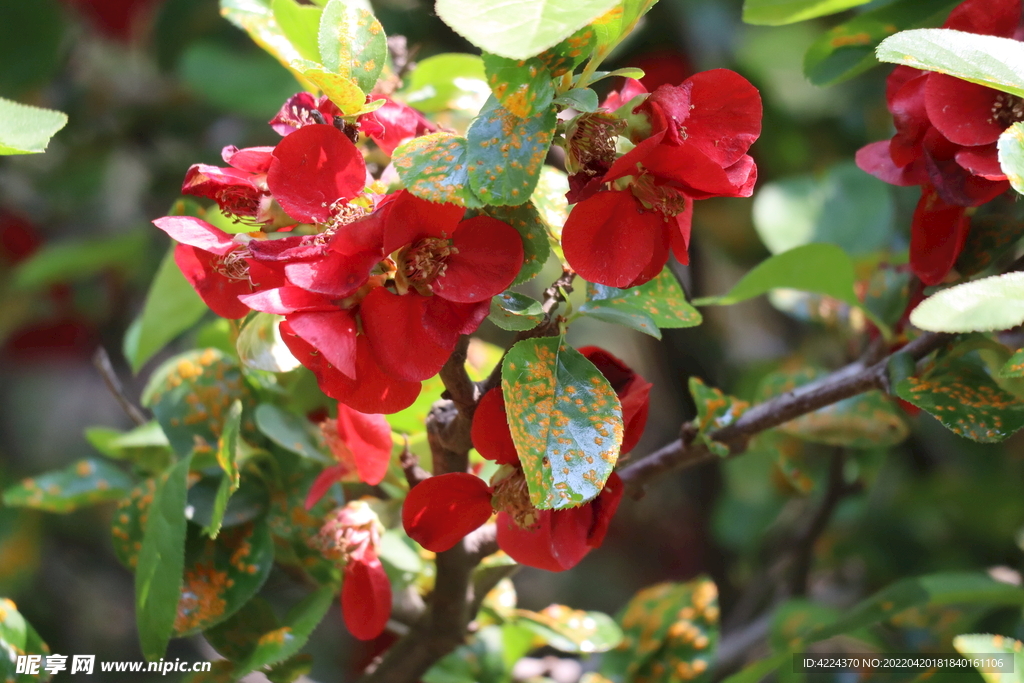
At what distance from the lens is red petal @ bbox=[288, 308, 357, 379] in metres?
0.35

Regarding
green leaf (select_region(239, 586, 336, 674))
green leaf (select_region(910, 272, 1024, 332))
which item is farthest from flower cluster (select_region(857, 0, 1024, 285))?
green leaf (select_region(239, 586, 336, 674))

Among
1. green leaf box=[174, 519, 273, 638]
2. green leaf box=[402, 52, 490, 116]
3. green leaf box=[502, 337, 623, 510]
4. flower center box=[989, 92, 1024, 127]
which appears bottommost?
green leaf box=[174, 519, 273, 638]

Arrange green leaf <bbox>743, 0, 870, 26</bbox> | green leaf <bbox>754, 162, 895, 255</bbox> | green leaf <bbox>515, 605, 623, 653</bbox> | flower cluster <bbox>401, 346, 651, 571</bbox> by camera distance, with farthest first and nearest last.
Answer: green leaf <bbox>754, 162, 895, 255</bbox> → green leaf <bbox>515, 605, 623, 653</bbox> → green leaf <bbox>743, 0, 870, 26</bbox> → flower cluster <bbox>401, 346, 651, 571</bbox>

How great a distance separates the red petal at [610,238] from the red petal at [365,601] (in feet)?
0.81

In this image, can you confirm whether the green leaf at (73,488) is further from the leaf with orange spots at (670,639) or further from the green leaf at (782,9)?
the green leaf at (782,9)

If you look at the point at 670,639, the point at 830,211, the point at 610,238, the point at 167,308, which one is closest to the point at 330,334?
the point at 610,238

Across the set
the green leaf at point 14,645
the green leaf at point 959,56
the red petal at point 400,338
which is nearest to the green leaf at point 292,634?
the green leaf at point 14,645

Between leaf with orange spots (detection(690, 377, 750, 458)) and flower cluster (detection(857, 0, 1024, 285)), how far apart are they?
14 cm

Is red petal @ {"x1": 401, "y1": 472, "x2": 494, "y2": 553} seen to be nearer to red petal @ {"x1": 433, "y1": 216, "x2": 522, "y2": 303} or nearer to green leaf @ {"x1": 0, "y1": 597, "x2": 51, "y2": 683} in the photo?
red petal @ {"x1": 433, "y1": 216, "x2": 522, "y2": 303}

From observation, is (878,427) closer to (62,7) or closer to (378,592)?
(378,592)

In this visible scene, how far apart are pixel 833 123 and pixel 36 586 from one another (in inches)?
53.3

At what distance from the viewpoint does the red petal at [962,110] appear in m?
0.45

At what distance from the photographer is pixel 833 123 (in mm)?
1170

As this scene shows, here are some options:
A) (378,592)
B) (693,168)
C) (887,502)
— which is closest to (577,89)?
(693,168)
